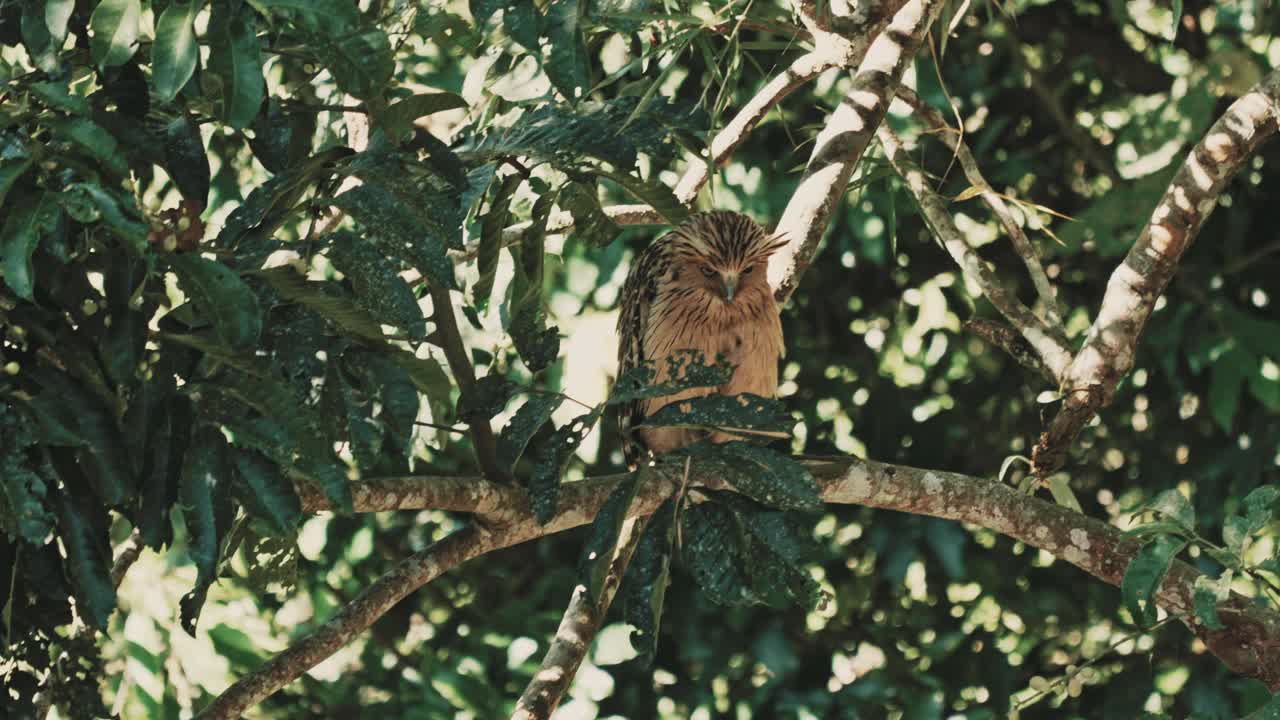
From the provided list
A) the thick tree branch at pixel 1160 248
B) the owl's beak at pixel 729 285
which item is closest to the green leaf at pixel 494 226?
the owl's beak at pixel 729 285

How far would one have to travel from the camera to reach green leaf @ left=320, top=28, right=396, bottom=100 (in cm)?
172

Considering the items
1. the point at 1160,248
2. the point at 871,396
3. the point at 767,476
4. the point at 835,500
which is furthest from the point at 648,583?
the point at 871,396

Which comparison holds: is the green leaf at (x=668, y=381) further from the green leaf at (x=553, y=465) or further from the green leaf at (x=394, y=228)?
the green leaf at (x=394, y=228)

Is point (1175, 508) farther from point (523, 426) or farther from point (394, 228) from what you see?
point (394, 228)

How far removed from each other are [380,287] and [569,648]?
3.72 ft

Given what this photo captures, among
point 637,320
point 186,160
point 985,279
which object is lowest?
point 186,160

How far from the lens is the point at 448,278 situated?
1.86 m

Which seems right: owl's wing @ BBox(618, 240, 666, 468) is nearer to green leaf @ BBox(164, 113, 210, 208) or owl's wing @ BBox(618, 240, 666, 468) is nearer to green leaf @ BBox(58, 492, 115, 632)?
green leaf @ BBox(164, 113, 210, 208)

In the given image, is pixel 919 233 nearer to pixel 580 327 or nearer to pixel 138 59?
pixel 580 327

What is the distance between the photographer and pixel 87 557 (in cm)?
167

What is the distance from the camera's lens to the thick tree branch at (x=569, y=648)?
8.64ft

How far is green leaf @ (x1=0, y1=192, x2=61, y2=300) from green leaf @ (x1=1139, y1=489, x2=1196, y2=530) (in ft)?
4.86

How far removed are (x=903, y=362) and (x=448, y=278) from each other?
3.00 meters

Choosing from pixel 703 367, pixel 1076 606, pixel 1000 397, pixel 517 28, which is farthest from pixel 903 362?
pixel 517 28
